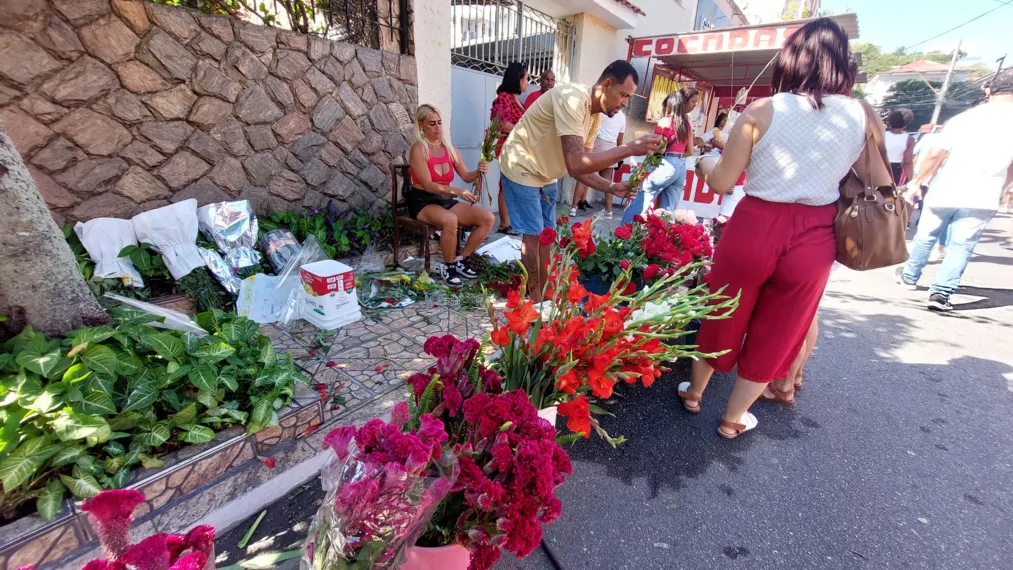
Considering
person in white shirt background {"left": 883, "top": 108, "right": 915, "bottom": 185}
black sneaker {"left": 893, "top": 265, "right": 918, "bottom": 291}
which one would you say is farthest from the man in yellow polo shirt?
person in white shirt background {"left": 883, "top": 108, "right": 915, "bottom": 185}

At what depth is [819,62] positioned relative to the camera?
5.65ft

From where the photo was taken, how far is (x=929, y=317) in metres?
4.16

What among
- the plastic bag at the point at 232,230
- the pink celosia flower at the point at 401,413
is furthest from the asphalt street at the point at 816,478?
the plastic bag at the point at 232,230

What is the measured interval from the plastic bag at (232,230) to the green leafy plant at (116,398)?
120 centimetres

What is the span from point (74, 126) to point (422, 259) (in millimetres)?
2542

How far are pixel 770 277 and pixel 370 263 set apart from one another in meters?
3.10

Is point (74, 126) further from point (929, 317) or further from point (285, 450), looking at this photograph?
point (929, 317)

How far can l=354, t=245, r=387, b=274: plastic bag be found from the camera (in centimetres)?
382

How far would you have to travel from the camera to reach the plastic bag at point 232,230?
10.3 feet

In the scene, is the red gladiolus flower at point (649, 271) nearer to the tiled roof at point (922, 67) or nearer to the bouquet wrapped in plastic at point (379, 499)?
the bouquet wrapped in plastic at point (379, 499)

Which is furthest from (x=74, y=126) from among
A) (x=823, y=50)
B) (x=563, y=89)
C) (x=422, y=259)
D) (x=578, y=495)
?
(x=823, y=50)

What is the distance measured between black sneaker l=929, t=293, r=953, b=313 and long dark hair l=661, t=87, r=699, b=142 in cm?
291

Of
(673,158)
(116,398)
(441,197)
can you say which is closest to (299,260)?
(441,197)

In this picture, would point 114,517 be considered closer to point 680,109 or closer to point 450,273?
point 450,273
